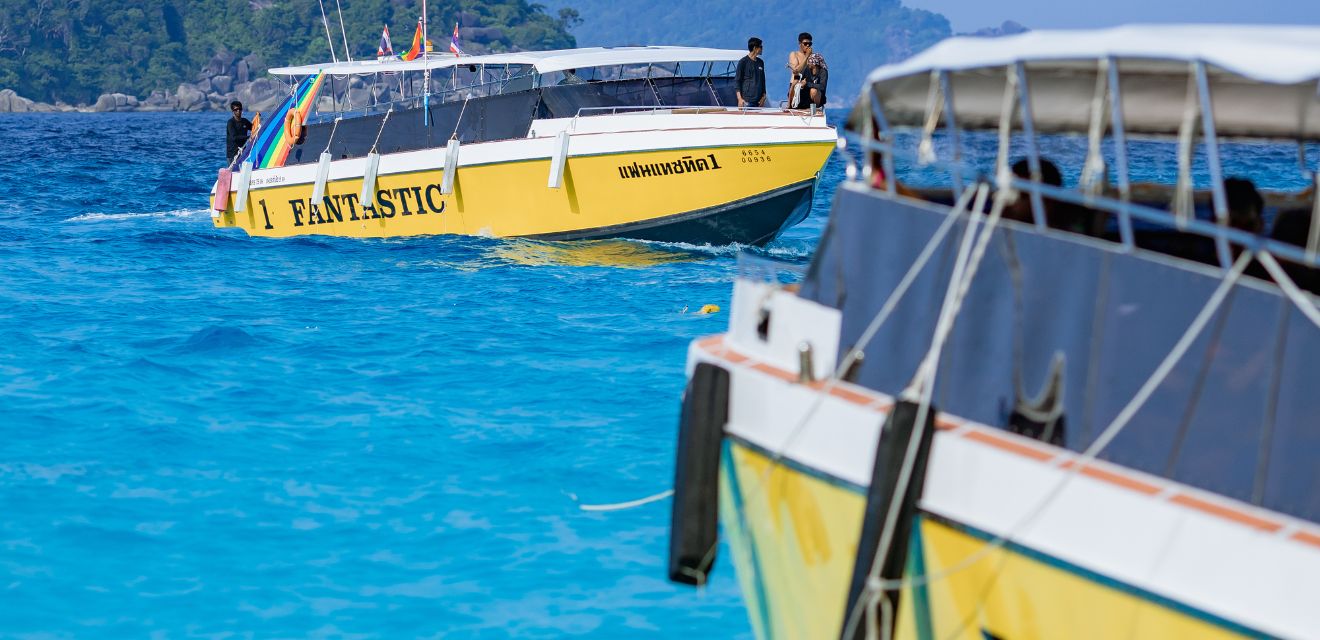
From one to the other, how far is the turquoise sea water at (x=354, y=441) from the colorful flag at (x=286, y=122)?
7.24ft

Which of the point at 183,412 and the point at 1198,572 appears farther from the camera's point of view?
the point at 183,412

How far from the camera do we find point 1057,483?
14.9ft

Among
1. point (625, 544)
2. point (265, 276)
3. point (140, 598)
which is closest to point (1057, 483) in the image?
point (625, 544)

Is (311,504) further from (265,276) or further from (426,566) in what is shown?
(265,276)

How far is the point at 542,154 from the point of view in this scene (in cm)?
1714

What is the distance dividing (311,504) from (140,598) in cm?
147

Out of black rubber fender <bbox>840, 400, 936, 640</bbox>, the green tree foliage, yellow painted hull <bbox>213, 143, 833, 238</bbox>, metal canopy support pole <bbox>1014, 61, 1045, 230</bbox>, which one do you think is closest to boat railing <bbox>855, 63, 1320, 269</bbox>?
metal canopy support pole <bbox>1014, 61, 1045, 230</bbox>

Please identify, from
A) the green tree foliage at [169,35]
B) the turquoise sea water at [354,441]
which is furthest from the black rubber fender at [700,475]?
the green tree foliage at [169,35]

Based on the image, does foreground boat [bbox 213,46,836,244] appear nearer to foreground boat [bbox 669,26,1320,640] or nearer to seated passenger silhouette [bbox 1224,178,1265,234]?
foreground boat [bbox 669,26,1320,640]

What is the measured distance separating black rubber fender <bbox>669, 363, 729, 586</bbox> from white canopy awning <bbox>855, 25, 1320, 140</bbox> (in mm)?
A: 1340

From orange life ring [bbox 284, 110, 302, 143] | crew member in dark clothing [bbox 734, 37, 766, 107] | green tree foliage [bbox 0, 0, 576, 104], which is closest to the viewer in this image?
crew member in dark clothing [bbox 734, 37, 766, 107]

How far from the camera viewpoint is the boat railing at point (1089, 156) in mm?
4449

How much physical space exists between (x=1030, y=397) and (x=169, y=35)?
596 ft

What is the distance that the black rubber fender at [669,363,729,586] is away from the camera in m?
5.75
